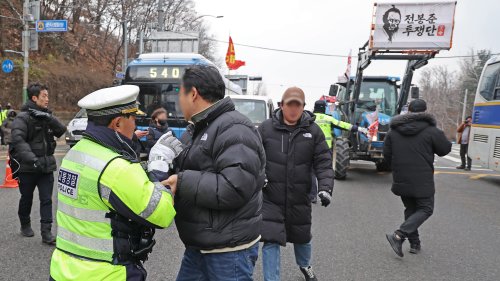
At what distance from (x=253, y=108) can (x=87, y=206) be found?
8.38 metres

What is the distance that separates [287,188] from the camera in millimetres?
3336

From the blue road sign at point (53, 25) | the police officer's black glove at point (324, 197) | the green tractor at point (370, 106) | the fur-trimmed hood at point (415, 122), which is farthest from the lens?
the blue road sign at point (53, 25)

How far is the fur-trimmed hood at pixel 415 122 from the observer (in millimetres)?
4562

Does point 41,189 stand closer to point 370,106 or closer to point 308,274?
point 308,274

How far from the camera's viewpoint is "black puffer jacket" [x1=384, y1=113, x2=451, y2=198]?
450 cm

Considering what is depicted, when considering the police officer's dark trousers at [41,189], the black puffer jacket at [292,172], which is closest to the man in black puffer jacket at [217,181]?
the black puffer jacket at [292,172]

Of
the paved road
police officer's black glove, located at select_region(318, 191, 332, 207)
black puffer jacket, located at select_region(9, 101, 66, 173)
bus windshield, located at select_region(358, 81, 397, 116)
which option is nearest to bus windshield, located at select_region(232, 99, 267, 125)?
the paved road

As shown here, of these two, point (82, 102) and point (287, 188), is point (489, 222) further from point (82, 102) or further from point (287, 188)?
point (82, 102)

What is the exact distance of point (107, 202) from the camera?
167 centimetres

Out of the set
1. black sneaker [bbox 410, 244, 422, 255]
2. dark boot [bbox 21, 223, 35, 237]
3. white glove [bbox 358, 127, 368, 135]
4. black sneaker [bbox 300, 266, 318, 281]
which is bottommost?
dark boot [bbox 21, 223, 35, 237]

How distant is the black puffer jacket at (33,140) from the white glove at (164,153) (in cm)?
301

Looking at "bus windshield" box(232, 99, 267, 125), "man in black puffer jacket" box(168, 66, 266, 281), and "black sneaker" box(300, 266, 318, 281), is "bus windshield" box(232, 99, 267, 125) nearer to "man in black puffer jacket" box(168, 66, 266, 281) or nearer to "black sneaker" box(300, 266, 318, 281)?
"black sneaker" box(300, 266, 318, 281)

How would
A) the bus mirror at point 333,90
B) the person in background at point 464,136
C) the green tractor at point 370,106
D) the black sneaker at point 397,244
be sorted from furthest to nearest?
the person in background at point 464,136 < the bus mirror at point 333,90 < the green tractor at point 370,106 < the black sneaker at point 397,244

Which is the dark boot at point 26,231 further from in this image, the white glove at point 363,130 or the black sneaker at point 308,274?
the white glove at point 363,130
